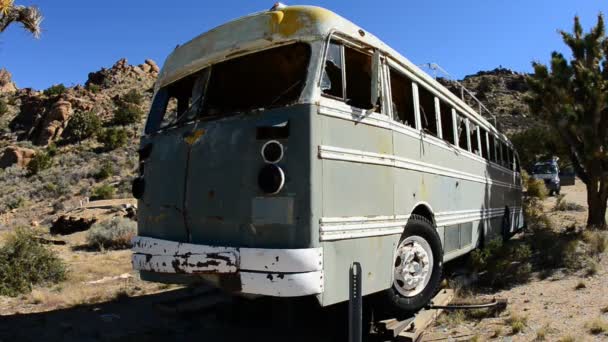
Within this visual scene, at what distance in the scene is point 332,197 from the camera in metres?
3.65

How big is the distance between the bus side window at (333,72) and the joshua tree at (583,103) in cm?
804

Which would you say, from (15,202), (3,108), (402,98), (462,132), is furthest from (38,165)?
(402,98)

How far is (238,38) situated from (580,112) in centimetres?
868

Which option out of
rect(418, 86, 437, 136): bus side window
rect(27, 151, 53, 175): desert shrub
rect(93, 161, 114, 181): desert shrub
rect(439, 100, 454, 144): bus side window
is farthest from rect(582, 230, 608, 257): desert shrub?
rect(27, 151, 53, 175): desert shrub

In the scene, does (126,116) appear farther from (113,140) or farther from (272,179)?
(272,179)

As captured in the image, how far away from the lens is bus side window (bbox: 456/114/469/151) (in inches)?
266

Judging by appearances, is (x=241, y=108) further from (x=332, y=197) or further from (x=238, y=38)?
(x=332, y=197)

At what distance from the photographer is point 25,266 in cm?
853

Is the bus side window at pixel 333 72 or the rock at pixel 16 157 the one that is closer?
the bus side window at pixel 333 72

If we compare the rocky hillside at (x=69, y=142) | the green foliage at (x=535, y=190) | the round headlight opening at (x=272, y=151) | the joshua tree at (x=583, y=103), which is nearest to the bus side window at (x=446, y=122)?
the round headlight opening at (x=272, y=151)

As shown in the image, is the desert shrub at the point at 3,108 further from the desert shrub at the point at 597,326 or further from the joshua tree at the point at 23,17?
the desert shrub at the point at 597,326

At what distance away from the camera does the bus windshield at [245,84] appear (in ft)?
12.7

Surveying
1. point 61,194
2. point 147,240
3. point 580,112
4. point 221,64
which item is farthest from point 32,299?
point 61,194

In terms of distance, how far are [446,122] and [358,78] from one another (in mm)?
2434
